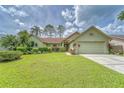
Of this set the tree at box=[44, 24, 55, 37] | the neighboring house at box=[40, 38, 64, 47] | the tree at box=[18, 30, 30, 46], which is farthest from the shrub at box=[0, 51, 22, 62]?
the tree at box=[44, 24, 55, 37]

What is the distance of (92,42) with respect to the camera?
20.8 m

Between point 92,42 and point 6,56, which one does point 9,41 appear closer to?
point 6,56

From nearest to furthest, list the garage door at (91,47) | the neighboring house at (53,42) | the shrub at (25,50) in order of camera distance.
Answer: the shrub at (25,50)
the garage door at (91,47)
the neighboring house at (53,42)

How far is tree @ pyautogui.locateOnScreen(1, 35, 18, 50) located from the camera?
22380 mm

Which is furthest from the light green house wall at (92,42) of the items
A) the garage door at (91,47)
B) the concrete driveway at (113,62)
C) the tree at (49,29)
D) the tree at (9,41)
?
the tree at (49,29)

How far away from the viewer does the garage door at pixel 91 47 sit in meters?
20.6

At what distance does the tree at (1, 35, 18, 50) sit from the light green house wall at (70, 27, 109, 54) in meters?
8.46

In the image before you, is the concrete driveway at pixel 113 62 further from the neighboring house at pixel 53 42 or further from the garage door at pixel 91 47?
the neighboring house at pixel 53 42

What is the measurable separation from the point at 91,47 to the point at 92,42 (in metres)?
0.63

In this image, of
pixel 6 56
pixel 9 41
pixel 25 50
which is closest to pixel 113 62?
pixel 6 56

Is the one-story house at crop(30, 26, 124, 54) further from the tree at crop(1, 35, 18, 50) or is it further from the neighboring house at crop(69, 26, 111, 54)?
the tree at crop(1, 35, 18, 50)
